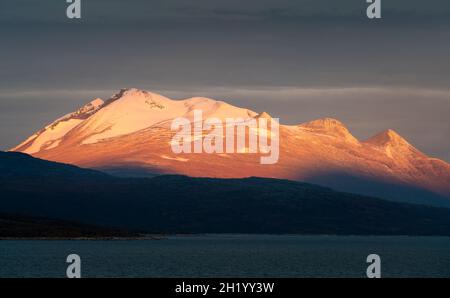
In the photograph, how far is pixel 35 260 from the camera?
174125 millimetres

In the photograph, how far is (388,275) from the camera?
512 feet

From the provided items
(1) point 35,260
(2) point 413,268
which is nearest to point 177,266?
(1) point 35,260

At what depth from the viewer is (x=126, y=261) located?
7136 inches
